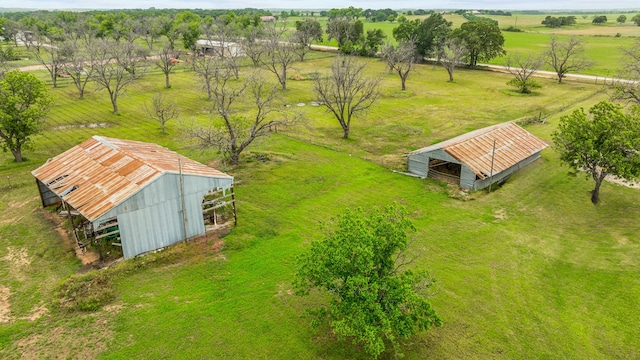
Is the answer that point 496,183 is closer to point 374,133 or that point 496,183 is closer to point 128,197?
point 374,133

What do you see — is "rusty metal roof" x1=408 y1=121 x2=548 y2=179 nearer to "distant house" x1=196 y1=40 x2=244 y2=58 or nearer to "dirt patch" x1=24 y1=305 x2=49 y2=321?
"dirt patch" x1=24 y1=305 x2=49 y2=321

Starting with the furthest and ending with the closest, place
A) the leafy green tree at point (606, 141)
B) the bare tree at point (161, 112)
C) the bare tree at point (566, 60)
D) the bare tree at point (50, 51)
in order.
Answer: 1. the bare tree at point (566, 60)
2. the bare tree at point (50, 51)
3. the bare tree at point (161, 112)
4. the leafy green tree at point (606, 141)

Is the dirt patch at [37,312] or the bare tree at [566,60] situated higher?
the bare tree at [566,60]

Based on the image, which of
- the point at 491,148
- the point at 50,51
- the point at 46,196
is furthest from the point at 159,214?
the point at 50,51

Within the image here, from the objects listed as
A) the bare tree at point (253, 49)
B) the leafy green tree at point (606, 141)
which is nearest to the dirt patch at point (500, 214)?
the leafy green tree at point (606, 141)

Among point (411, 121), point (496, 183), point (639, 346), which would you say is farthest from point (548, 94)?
point (639, 346)

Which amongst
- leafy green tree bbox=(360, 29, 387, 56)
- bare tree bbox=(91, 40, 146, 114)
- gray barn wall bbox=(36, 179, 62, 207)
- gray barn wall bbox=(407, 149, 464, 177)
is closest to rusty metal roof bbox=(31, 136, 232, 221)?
gray barn wall bbox=(36, 179, 62, 207)

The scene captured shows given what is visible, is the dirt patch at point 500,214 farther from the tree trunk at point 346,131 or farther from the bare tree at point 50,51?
the bare tree at point 50,51
